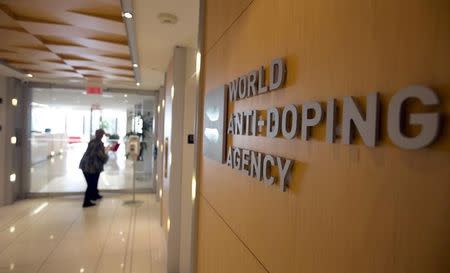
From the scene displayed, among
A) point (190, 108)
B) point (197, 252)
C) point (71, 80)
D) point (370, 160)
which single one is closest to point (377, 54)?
point (370, 160)

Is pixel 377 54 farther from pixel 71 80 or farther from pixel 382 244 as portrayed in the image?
pixel 71 80

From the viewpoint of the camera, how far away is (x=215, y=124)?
1.99 metres

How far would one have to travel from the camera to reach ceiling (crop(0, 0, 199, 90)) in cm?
309

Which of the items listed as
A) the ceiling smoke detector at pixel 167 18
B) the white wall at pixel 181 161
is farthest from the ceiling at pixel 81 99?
the ceiling smoke detector at pixel 167 18

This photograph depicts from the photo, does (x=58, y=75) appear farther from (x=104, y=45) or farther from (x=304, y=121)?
(x=304, y=121)

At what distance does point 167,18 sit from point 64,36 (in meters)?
1.74

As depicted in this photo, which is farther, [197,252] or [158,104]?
[158,104]

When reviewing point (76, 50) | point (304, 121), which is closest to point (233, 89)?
point (304, 121)

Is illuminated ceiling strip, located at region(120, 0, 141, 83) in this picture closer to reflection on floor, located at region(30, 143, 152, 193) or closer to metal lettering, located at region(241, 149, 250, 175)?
metal lettering, located at region(241, 149, 250, 175)

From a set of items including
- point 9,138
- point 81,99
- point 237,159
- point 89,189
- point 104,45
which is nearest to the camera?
point 237,159

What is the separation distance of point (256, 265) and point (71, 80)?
8.10m

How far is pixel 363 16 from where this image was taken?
72cm

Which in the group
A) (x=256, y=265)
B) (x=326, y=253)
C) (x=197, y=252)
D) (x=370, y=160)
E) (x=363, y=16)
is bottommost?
(x=197, y=252)

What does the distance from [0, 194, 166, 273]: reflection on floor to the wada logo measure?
10.0ft
